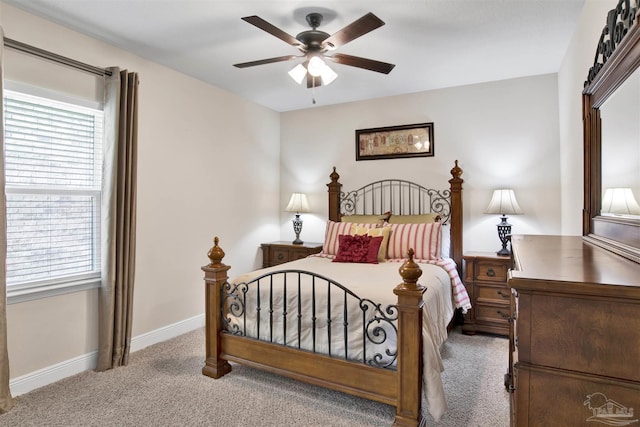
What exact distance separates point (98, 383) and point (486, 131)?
13.8ft

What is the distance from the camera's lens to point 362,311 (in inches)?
85.0

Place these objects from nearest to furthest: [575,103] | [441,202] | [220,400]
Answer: [220,400] < [575,103] < [441,202]

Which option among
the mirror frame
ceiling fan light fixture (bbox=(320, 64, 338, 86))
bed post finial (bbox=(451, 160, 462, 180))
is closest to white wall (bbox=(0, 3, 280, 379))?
ceiling fan light fixture (bbox=(320, 64, 338, 86))

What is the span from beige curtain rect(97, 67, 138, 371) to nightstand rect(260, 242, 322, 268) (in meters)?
1.92

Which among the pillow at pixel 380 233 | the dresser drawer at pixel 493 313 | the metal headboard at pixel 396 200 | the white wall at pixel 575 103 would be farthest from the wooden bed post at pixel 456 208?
the white wall at pixel 575 103

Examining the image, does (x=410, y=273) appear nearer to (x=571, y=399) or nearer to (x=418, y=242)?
(x=571, y=399)

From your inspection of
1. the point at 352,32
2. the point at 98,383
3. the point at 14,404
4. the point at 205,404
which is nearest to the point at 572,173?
the point at 352,32

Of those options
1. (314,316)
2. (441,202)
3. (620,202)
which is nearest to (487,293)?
(441,202)

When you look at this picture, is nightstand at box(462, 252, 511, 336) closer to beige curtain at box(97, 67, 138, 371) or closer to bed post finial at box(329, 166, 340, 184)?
bed post finial at box(329, 166, 340, 184)

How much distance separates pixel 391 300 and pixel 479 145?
2562 mm

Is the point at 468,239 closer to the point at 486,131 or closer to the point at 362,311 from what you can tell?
the point at 486,131

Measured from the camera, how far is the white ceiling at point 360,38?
2.41 m

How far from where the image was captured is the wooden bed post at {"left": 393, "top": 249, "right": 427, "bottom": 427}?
194cm

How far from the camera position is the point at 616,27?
153cm
